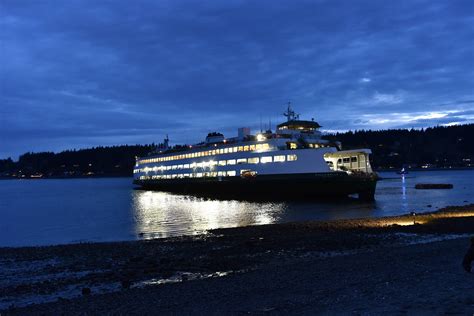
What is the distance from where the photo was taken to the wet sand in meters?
11.1

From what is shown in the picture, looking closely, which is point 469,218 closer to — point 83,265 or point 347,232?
point 347,232

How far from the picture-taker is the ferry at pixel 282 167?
56875mm

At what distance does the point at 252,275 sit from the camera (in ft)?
51.9

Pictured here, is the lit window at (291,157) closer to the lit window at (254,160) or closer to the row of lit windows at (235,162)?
the row of lit windows at (235,162)

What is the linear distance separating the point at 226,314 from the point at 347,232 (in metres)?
18.5

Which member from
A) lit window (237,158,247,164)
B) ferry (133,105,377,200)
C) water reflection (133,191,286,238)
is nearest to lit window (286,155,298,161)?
ferry (133,105,377,200)

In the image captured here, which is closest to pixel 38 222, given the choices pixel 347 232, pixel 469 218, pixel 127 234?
pixel 127 234

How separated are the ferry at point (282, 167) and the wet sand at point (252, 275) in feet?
93.2

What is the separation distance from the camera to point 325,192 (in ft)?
189


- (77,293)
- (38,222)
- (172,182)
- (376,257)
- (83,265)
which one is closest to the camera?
(77,293)

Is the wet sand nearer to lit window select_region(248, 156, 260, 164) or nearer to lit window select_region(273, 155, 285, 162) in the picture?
lit window select_region(273, 155, 285, 162)

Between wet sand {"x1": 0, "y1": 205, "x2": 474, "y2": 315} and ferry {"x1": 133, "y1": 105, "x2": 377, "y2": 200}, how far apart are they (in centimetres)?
2840

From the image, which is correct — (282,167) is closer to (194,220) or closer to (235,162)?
(235,162)

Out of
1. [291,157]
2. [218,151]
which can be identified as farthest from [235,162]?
[291,157]
